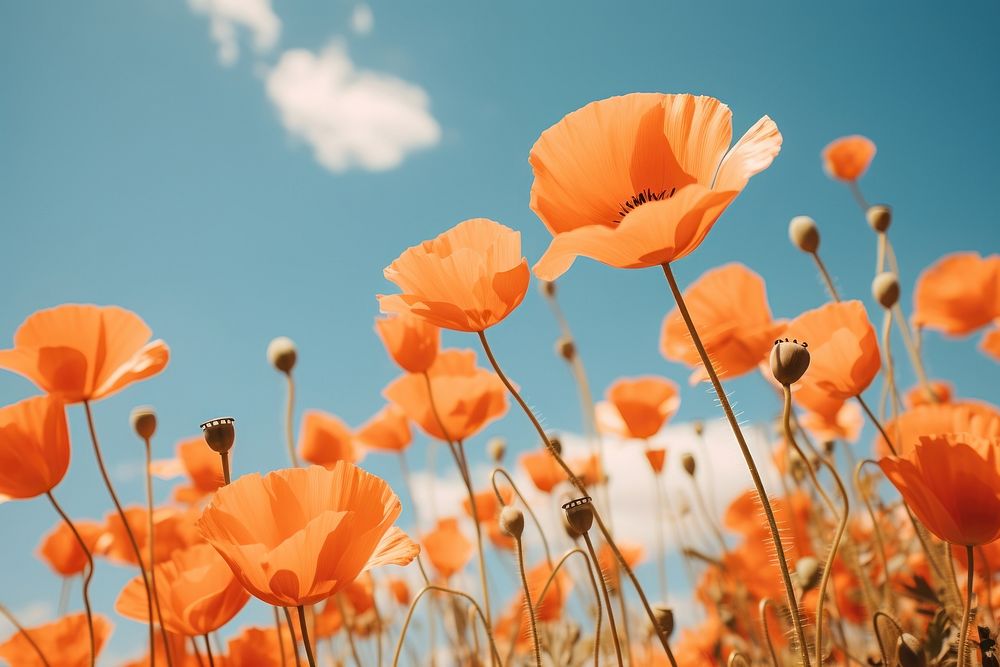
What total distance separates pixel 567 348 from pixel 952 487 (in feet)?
5.84

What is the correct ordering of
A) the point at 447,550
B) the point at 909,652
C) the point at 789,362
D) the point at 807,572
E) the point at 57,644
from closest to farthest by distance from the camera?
the point at 789,362
the point at 909,652
the point at 807,572
the point at 57,644
the point at 447,550

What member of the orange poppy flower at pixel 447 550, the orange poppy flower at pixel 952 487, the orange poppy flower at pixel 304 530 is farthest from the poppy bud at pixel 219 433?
the orange poppy flower at pixel 447 550

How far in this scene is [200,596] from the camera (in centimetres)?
134

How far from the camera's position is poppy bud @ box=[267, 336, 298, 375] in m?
1.87

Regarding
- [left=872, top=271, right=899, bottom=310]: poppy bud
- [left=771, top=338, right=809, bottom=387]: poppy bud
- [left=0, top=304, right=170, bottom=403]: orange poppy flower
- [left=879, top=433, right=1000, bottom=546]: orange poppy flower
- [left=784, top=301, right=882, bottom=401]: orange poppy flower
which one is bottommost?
[left=879, top=433, right=1000, bottom=546]: orange poppy flower

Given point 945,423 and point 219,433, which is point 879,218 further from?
point 219,433

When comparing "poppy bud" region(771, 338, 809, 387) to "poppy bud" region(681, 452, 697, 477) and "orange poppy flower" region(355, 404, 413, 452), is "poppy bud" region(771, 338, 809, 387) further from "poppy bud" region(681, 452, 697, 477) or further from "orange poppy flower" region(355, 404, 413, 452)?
"orange poppy flower" region(355, 404, 413, 452)

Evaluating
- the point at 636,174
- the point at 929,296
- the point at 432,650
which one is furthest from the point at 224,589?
the point at 929,296

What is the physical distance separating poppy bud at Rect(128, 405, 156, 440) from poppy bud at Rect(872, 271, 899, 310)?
194cm

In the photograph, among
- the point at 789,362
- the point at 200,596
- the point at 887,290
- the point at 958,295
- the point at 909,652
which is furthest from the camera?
the point at 958,295

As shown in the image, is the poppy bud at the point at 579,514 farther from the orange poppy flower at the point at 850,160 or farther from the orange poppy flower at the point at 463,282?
the orange poppy flower at the point at 850,160

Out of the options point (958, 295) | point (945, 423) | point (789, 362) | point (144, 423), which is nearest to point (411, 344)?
point (144, 423)

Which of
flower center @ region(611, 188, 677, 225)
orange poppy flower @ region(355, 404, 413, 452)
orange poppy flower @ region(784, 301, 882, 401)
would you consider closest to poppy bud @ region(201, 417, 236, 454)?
flower center @ region(611, 188, 677, 225)

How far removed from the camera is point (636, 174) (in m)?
1.16
